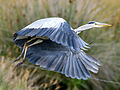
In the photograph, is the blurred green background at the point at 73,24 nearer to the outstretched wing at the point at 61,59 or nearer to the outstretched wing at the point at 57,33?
the outstretched wing at the point at 61,59

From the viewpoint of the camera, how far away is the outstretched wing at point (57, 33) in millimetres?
1568

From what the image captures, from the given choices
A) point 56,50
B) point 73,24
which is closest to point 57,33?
point 56,50

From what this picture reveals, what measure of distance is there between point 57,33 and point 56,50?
279mm

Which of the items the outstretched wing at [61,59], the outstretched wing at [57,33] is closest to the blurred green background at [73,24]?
the outstretched wing at [61,59]

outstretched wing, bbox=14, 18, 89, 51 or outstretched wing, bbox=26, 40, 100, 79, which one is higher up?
outstretched wing, bbox=14, 18, 89, 51

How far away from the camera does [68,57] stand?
1836 millimetres

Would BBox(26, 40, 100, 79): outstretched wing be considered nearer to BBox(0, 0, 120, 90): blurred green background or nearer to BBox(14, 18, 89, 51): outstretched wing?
BBox(14, 18, 89, 51): outstretched wing

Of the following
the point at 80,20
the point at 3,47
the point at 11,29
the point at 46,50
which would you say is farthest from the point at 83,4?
the point at 46,50

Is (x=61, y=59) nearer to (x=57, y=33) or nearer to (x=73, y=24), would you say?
(x=57, y=33)

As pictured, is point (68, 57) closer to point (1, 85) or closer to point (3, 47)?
point (1, 85)

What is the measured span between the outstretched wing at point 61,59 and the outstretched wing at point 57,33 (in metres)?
0.18

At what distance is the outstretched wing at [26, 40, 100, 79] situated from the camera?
1756 mm

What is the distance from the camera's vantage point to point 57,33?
1622mm

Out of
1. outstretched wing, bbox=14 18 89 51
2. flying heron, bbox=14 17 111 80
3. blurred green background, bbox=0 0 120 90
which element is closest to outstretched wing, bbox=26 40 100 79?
flying heron, bbox=14 17 111 80
